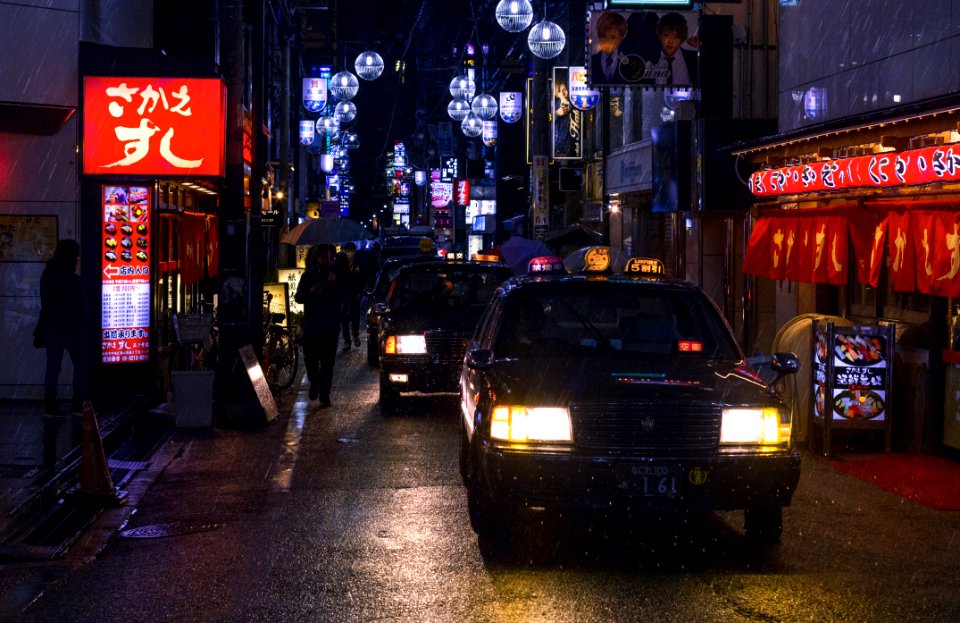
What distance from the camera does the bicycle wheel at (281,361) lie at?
16141 mm

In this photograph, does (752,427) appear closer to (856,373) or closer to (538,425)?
(538,425)

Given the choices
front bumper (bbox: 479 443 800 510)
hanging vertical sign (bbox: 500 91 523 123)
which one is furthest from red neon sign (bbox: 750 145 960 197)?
hanging vertical sign (bbox: 500 91 523 123)

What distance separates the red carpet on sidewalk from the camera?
9.38 metres

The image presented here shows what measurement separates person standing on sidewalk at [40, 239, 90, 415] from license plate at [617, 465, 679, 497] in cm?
808

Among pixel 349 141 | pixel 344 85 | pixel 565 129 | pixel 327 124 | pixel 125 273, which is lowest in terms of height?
pixel 125 273

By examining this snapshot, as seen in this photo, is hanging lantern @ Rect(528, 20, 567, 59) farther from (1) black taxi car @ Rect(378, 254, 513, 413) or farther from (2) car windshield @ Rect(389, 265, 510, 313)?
(1) black taxi car @ Rect(378, 254, 513, 413)

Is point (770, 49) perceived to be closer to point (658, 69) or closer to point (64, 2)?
point (658, 69)

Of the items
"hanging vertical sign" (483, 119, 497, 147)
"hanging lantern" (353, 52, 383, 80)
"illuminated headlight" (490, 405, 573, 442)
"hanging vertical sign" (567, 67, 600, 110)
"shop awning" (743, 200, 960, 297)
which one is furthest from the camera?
"hanging vertical sign" (483, 119, 497, 147)

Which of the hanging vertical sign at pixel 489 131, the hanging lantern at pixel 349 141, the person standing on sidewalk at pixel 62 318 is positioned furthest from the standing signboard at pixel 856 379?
the hanging lantern at pixel 349 141

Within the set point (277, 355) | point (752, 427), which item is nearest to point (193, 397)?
point (277, 355)

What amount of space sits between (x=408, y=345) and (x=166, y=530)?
6423 mm

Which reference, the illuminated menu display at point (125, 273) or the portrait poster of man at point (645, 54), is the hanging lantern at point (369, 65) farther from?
the illuminated menu display at point (125, 273)

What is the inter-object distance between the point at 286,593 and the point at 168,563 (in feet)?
3.84

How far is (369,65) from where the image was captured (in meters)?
30.3
